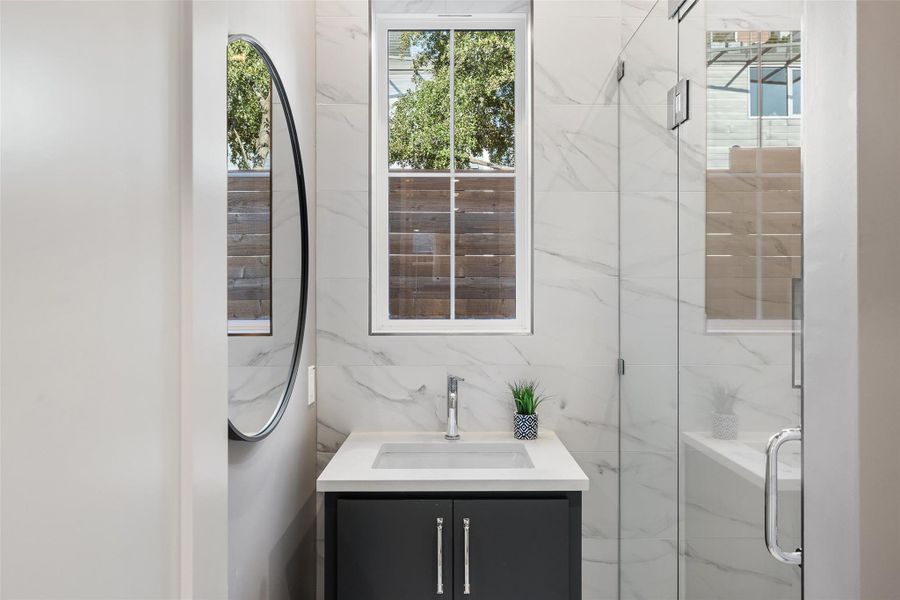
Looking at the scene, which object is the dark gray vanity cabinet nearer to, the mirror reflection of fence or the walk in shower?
the walk in shower

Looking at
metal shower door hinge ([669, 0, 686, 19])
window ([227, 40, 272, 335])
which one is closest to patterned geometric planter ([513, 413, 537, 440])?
window ([227, 40, 272, 335])

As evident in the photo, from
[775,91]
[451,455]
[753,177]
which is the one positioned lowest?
[451,455]

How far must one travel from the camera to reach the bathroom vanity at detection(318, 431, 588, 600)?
152cm

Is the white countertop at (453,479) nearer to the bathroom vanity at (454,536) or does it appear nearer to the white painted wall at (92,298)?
the bathroom vanity at (454,536)

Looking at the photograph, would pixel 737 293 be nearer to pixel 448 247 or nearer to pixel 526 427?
pixel 526 427

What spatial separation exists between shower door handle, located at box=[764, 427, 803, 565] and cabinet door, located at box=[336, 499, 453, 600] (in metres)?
0.79

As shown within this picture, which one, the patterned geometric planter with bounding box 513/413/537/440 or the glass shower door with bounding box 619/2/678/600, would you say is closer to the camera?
the glass shower door with bounding box 619/2/678/600

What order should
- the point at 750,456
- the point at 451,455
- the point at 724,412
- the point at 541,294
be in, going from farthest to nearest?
the point at 541,294, the point at 451,455, the point at 724,412, the point at 750,456

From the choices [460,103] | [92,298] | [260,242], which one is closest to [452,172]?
[460,103]

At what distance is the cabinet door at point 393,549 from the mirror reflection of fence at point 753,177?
34.3 inches

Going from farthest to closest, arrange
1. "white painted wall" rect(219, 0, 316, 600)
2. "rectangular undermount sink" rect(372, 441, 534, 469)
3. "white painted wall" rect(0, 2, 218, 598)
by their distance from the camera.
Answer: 1. "rectangular undermount sink" rect(372, 441, 534, 469)
2. "white painted wall" rect(219, 0, 316, 600)
3. "white painted wall" rect(0, 2, 218, 598)

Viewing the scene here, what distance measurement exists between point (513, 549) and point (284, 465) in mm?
662

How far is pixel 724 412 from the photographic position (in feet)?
3.93

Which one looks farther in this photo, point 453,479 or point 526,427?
point 526,427
